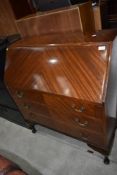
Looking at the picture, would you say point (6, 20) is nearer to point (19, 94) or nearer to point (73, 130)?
point (19, 94)

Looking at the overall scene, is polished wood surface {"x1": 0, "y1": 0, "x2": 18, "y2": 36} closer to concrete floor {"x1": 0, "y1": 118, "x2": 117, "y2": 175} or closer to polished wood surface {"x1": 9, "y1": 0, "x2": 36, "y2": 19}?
polished wood surface {"x1": 9, "y1": 0, "x2": 36, "y2": 19}

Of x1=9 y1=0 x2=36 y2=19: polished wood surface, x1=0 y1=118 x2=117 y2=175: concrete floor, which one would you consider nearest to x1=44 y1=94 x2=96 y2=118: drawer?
x1=0 y1=118 x2=117 y2=175: concrete floor

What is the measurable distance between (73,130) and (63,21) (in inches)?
39.5

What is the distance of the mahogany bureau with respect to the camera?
1.14 m

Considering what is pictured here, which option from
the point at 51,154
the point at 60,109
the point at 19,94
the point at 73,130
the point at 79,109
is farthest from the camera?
the point at 51,154

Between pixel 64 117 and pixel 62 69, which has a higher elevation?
pixel 62 69

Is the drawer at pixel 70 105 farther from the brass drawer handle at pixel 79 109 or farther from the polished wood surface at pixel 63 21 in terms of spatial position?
the polished wood surface at pixel 63 21

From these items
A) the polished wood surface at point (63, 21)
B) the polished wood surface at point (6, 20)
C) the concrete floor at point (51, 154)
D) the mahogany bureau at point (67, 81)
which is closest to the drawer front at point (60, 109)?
the mahogany bureau at point (67, 81)

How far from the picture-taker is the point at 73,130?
155 cm

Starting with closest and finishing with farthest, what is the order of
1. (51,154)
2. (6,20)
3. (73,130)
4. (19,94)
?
(73,130), (19,94), (51,154), (6,20)

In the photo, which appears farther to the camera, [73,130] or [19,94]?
[19,94]

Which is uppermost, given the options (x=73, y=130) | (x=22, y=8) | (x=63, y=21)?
(x=22, y=8)

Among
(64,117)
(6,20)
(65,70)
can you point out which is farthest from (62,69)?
(6,20)

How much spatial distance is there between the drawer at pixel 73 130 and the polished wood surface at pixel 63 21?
2.88 ft
